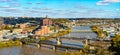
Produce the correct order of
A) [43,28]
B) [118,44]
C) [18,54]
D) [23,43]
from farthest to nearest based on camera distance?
[43,28] → [23,43] → [18,54] → [118,44]

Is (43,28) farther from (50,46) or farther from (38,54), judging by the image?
(38,54)

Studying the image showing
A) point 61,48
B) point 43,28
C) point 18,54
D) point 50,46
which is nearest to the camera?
point 18,54

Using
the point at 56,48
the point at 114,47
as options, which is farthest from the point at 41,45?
Answer: the point at 114,47

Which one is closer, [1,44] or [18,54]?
[18,54]

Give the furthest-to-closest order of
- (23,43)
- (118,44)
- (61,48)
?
(23,43)
(61,48)
(118,44)

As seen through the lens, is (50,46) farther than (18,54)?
Yes

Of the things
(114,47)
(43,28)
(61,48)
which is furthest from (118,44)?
(43,28)

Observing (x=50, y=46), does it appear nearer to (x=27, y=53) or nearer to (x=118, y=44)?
(x=27, y=53)

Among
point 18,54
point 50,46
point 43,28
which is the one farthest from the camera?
point 43,28

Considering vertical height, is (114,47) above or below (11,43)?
above

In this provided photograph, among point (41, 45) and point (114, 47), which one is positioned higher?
point (114, 47)
